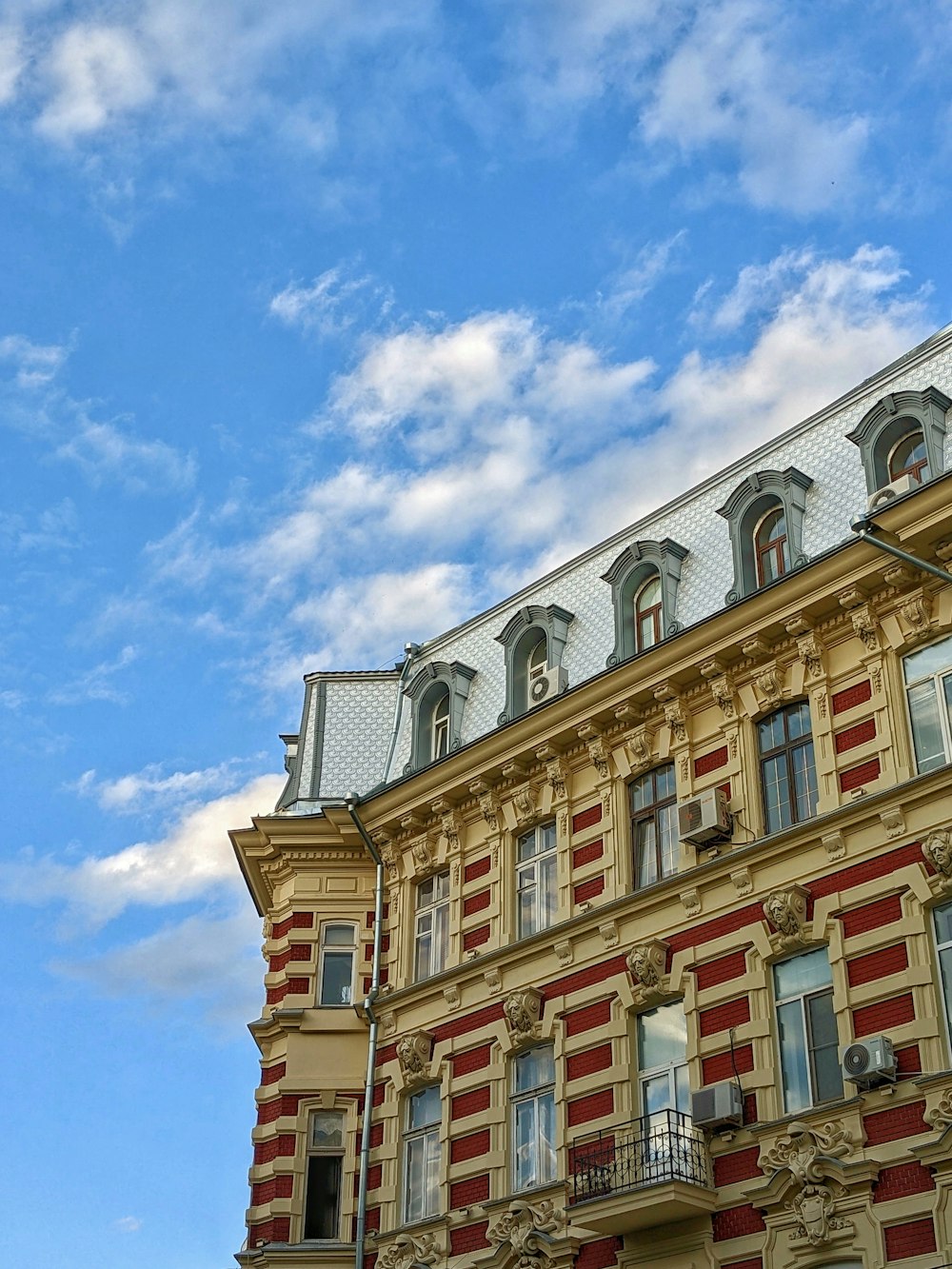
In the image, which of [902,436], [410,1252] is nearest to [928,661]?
[902,436]

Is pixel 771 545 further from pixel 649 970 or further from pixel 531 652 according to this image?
pixel 649 970

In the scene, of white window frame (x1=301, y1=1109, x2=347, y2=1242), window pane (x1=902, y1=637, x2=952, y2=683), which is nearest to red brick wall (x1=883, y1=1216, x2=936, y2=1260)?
window pane (x1=902, y1=637, x2=952, y2=683)

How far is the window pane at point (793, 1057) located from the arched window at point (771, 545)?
667 cm

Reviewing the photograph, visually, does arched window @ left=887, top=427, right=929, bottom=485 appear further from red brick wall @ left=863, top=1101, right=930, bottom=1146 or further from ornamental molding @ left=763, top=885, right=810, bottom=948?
red brick wall @ left=863, top=1101, right=930, bottom=1146

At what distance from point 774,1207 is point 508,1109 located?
5523 mm

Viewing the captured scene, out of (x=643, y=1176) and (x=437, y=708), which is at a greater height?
(x=437, y=708)

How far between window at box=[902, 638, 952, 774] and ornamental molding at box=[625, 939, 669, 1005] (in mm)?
4731

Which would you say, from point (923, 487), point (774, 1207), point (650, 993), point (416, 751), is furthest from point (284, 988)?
point (923, 487)

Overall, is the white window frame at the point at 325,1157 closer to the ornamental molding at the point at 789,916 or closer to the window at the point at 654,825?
the window at the point at 654,825

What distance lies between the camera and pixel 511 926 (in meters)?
26.4

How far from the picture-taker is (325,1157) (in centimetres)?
2727

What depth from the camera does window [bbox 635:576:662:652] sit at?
26.9 m

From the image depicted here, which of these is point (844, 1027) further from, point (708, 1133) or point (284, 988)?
point (284, 988)

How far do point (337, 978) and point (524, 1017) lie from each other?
16.6 feet
